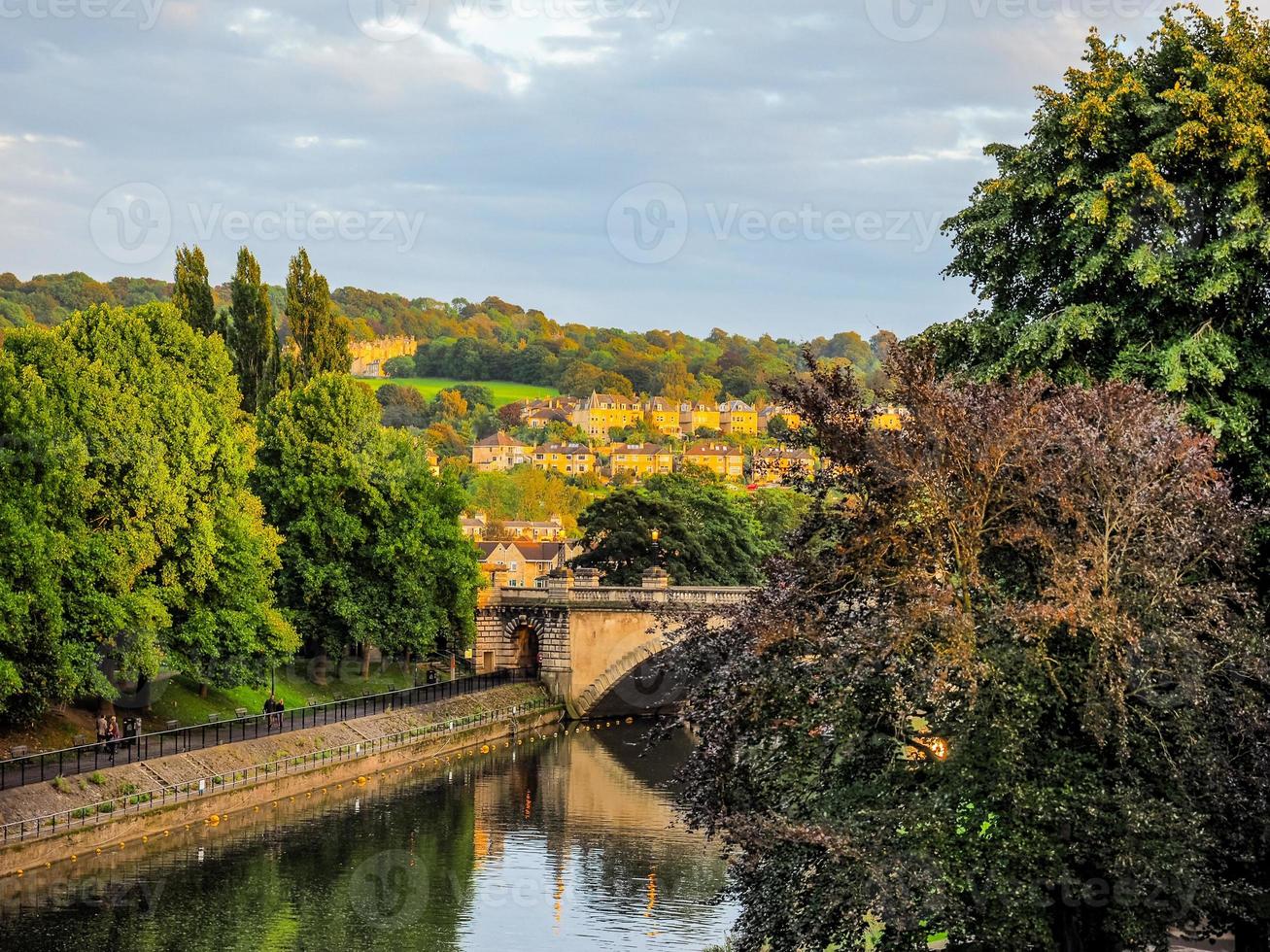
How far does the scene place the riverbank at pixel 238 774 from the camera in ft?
112

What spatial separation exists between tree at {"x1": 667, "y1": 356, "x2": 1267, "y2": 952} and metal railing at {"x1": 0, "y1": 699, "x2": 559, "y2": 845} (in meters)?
17.3

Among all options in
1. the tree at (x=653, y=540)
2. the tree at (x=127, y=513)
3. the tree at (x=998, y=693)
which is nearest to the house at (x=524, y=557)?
the tree at (x=653, y=540)

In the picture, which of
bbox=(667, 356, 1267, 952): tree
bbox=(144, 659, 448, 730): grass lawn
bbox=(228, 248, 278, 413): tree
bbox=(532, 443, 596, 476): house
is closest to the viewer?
bbox=(667, 356, 1267, 952): tree

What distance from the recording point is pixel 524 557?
122m

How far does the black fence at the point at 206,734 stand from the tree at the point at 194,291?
606 inches

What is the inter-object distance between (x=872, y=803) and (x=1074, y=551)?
3.86 meters

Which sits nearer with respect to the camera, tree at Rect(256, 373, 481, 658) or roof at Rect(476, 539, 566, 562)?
tree at Rect(256, 373, 481, 658)

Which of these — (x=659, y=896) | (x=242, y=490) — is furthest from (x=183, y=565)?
(x=659, y=896)

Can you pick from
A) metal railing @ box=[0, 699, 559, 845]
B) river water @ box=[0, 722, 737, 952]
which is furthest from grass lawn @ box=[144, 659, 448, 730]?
river water @ box=[0, 722, 737, 952]

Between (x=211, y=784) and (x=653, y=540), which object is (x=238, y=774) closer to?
(x=211, y=784)

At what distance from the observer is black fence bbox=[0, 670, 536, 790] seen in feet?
119

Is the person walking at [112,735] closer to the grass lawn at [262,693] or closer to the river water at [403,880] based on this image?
the river water at [403,880]

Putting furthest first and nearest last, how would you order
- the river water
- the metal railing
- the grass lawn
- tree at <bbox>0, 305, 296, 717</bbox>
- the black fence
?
1. the grass lawn
2. tree at <bbox>0, 305, 296, 717</bbox>
3. the black fence
4. the metal railing
5. the river water

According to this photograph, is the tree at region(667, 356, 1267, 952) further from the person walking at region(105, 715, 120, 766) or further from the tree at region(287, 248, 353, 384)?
the tree at region(287, 248, 353, 384)
